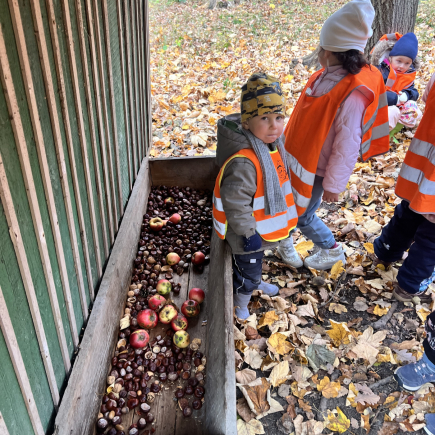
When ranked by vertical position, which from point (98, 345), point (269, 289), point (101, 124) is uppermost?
point (101, 124)

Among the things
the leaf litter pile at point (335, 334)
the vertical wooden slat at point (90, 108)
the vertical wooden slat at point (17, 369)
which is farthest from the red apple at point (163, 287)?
the vertical wooden slat at point (17, 369)

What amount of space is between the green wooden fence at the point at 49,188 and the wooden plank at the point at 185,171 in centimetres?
149

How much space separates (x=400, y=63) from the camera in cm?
429

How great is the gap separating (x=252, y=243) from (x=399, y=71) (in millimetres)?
3345

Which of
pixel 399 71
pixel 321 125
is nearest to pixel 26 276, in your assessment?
pixel 321 125

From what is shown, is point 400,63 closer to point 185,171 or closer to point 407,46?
point 407,46

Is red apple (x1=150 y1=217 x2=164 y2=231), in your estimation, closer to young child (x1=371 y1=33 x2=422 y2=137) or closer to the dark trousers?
the dark trousers

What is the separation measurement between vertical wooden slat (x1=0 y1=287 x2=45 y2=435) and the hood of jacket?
5.09ft

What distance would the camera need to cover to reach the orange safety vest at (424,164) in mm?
2533

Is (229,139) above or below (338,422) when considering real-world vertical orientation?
above

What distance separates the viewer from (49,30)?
175 cm

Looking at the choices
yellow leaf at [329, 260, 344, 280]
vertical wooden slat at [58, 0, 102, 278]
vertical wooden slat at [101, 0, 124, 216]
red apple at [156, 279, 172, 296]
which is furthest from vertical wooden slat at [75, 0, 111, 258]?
yellow leaf at [329, 260, 344, 280]

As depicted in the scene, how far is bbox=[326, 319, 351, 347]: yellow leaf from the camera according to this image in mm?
2955

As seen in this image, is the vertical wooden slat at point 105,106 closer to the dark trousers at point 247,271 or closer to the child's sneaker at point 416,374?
the dark trousers at point 247,271
